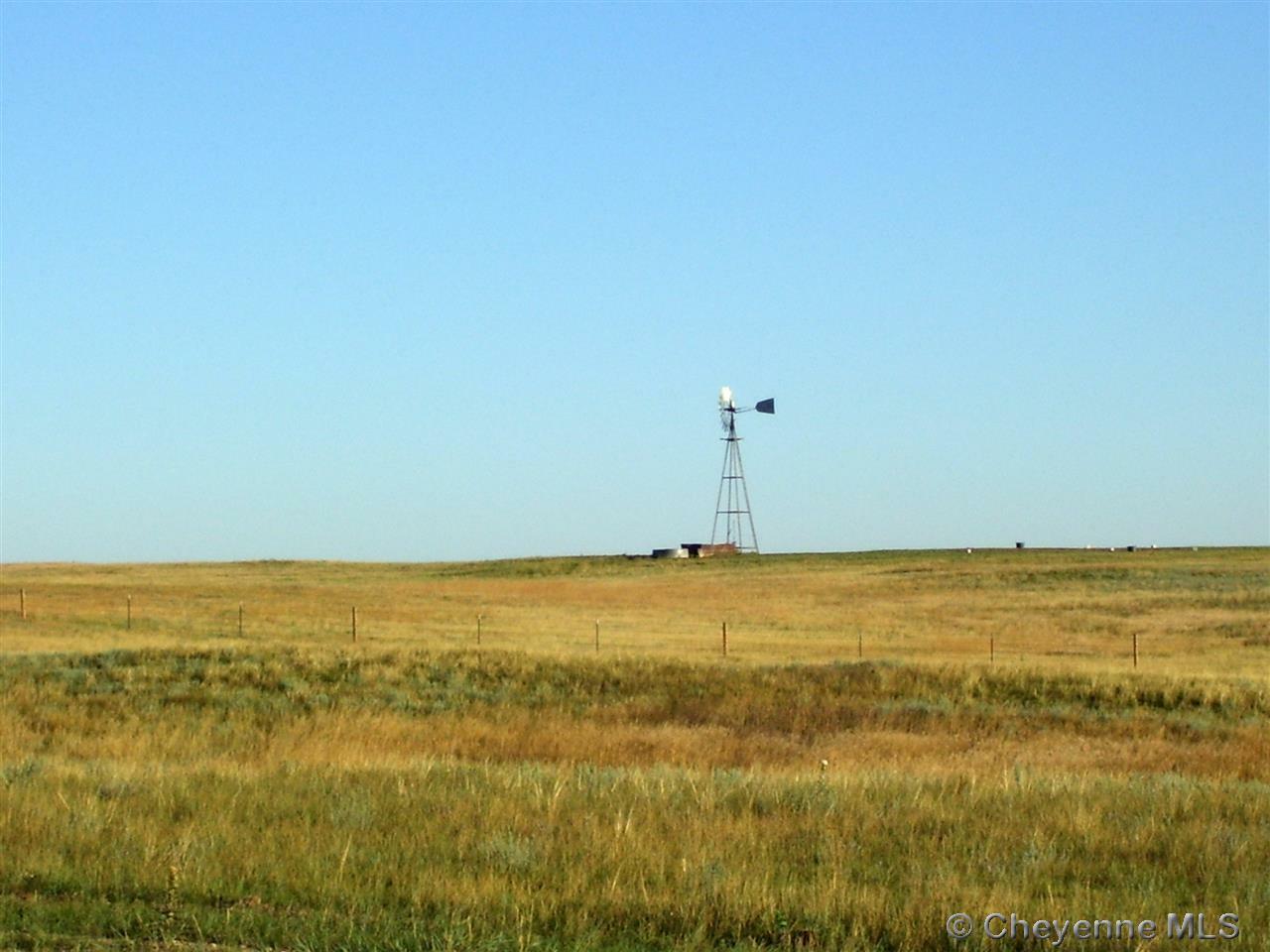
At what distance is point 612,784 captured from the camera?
525 inches

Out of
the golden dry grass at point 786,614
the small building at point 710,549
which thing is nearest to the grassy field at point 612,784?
the golden dry grass at point 786,614

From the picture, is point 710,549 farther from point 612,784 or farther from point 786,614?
point 612,784

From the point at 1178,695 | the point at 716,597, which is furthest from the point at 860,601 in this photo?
the point at 1178,695

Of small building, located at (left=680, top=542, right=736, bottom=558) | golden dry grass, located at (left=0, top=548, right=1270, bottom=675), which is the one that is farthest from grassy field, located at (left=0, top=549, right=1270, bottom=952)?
small building, located at (left=680, top=542, right=736, bottom=558)

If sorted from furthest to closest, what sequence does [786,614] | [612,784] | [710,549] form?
[710,549]
[786,614]
[612,784]

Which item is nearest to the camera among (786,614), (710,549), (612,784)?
(612,784)

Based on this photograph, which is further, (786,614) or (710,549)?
(710,549)

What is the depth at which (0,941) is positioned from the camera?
7.56 m

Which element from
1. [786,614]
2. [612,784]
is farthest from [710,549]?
[612,784]

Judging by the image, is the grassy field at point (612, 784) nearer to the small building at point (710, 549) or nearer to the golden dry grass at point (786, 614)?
the golden dry grass at point (786, 614)

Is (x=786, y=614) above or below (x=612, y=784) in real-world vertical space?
below

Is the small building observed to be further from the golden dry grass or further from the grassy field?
the grassy field

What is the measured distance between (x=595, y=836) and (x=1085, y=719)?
1934 centimetres

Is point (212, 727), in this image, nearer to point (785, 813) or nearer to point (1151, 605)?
point (785, 813)
